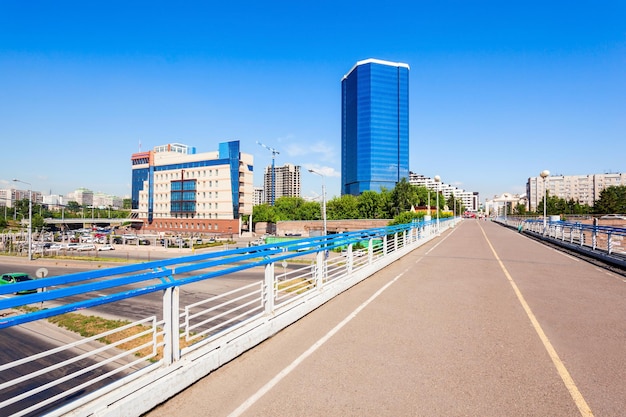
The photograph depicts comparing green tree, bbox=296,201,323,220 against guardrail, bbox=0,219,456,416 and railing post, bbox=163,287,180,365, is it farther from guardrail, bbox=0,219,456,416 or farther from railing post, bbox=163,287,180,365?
railing post, bbox=163,287,180,365

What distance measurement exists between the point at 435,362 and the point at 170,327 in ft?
12.0

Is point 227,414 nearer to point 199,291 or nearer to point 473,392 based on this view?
point 473,392

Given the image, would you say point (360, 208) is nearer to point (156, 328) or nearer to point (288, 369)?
point (288, 369)

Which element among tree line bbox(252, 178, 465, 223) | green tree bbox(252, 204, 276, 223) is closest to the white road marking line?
tree line bbox(252, 178, 465, 223)

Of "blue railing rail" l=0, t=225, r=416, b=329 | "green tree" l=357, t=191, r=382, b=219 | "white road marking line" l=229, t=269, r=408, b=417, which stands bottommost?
"white road marking line" l=229, t=269, r=408, b=417

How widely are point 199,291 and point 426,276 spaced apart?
56.8ft

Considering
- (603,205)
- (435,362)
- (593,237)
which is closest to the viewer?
(435,362)

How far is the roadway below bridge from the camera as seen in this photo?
13.0 ft

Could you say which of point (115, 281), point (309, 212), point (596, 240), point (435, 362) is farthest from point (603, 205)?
point (115, 281)

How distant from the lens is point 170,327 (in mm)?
4340

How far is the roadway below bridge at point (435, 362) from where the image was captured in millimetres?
3961

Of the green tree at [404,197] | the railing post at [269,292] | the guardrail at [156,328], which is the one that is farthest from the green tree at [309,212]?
the railing post at [269,292]

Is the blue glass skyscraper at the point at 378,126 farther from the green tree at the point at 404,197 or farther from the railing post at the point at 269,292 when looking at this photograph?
the railing post at the point at 269,292

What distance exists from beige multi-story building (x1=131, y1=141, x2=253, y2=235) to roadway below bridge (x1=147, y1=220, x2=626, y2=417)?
77939mm
